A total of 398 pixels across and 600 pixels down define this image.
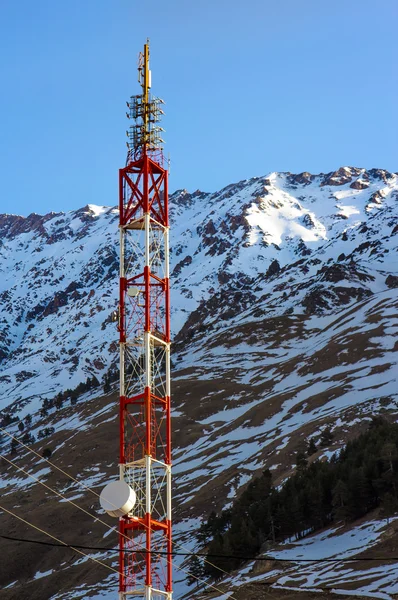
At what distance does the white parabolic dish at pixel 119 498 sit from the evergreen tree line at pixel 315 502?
45163mm

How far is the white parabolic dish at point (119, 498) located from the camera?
44094 mm

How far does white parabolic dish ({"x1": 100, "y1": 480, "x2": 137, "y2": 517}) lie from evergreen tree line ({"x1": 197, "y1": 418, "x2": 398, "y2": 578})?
1778 inches

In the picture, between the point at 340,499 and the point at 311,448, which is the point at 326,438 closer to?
the point at 311,448

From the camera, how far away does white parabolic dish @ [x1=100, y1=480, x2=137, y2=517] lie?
4409cm

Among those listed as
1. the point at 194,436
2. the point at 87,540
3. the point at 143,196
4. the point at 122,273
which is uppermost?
the point at 143,196

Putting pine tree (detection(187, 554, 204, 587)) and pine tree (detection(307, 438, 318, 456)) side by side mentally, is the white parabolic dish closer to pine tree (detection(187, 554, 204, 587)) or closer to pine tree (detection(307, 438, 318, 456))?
pine tree (detection(187, 554, 204, 587))

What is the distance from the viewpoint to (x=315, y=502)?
94.4m

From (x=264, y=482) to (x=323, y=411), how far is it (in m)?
47.9

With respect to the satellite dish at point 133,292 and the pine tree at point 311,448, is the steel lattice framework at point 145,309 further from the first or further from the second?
the pine tree at point 311,448

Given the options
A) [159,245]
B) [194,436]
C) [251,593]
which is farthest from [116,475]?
[159,245]

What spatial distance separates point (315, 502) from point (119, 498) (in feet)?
175

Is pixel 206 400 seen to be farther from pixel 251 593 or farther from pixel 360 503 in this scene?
pixel 251 593

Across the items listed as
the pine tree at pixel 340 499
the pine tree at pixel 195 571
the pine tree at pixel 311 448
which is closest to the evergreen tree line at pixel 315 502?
the pine tree at pixel 340 499

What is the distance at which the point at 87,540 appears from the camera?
13162 centimetres
